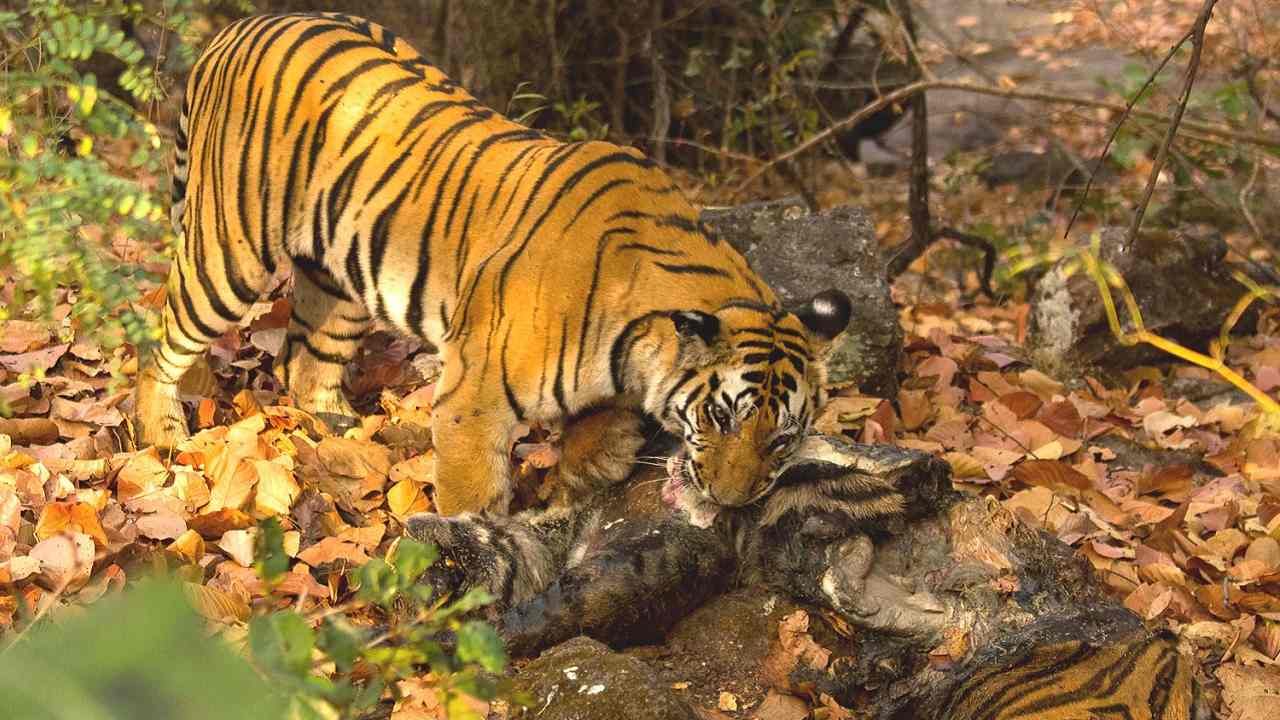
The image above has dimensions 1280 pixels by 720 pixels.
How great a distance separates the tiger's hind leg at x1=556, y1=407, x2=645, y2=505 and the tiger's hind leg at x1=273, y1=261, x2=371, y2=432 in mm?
1280

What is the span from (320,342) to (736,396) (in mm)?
2230

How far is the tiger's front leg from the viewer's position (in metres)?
3.99

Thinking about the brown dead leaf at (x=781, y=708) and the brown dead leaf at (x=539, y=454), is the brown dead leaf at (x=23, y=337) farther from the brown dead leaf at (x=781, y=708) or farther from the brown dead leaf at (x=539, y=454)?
the brown dead leaf at (x=781, y=708)

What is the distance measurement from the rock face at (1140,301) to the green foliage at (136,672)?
19.0ft

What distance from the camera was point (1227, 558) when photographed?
4.39m

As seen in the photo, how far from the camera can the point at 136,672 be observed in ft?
Answer: 2.18

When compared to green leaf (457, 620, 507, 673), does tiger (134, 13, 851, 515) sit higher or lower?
lower

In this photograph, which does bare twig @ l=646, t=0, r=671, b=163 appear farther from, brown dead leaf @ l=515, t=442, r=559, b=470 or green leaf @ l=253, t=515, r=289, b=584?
green leaf @ l=253, t=515, r=289, b=584

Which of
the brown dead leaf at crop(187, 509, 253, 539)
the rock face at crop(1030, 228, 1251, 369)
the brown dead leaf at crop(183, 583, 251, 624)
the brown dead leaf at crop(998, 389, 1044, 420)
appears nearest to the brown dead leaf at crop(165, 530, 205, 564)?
the brown dead leaf at crop(187, 509, 253, 539)

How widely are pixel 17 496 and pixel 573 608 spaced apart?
1.72 meters

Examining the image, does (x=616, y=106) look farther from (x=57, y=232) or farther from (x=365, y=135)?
(x=57, y=232)

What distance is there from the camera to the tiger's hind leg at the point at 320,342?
5.15 m

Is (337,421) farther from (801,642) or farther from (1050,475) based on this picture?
(1050,475)

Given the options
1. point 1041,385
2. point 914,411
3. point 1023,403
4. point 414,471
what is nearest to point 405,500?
point 414,471
